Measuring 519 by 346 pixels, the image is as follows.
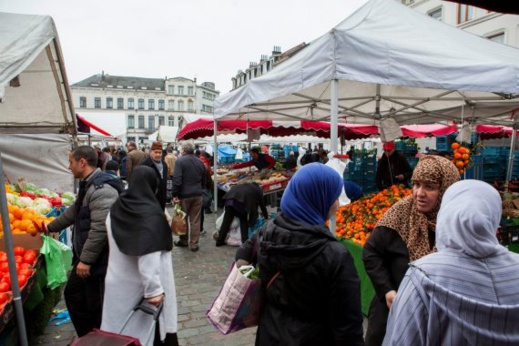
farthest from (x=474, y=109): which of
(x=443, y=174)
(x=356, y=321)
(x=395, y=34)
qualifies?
(x=356, y=321)

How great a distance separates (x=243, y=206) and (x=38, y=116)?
3.97 m

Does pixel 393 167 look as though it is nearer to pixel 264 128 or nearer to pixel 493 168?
pixel 493 168

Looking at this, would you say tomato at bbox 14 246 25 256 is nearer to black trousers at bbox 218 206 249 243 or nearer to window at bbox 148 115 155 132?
black trousers at bbox 218 206 249 243

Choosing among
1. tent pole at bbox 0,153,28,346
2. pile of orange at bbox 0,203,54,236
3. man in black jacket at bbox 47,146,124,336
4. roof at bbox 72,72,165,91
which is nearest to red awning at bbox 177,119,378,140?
pile of orange at bbox 0,203,54,236

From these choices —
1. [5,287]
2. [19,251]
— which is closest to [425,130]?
[19,251]

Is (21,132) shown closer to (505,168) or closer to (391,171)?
(391,171)

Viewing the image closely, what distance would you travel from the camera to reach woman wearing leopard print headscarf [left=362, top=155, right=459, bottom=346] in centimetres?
210

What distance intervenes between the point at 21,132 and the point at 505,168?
31.8 ft

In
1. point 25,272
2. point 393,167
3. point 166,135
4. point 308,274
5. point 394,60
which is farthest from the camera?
point 166,135

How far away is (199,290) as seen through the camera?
478 cm

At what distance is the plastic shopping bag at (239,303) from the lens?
1.86m

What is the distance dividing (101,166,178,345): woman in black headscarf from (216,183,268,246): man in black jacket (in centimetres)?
388

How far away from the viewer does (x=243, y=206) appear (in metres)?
6.45

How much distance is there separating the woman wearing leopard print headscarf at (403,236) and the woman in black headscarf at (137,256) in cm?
141
